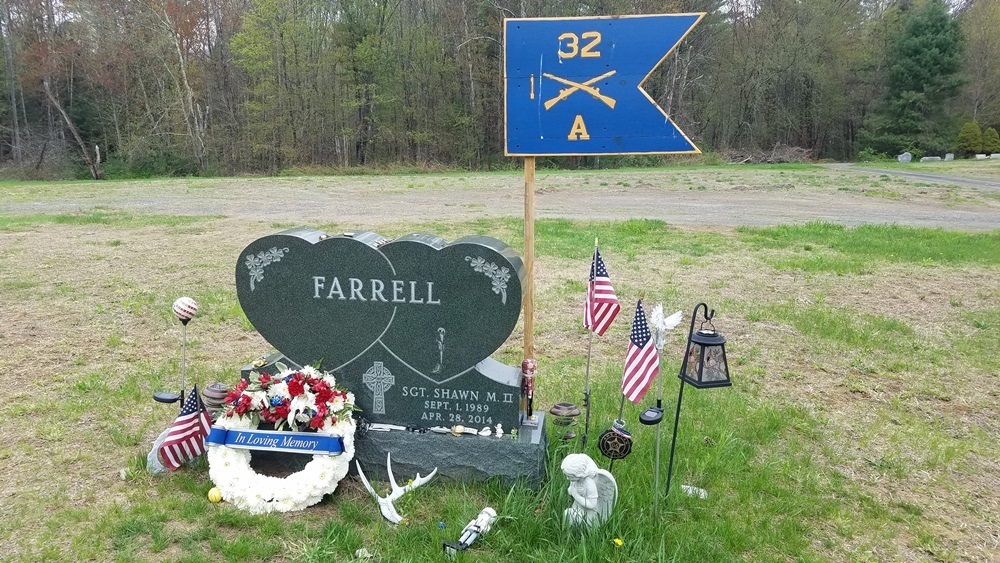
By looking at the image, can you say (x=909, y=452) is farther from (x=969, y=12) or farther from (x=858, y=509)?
(x=969, y=12)

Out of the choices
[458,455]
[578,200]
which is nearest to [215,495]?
[458,455]

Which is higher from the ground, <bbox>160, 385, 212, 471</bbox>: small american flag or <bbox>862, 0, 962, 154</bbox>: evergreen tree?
<bbox>862, 0, 962, 154</bbox>: evergreen tree

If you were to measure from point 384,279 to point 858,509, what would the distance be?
2.68m

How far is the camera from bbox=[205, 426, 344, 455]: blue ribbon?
3.27 m

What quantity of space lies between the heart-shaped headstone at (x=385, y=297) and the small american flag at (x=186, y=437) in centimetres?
55

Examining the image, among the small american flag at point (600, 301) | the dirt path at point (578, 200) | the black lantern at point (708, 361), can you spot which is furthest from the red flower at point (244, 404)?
the dirt path at point (578, 200)

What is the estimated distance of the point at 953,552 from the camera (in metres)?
2.92

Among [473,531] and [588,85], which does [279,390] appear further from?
[588,85]

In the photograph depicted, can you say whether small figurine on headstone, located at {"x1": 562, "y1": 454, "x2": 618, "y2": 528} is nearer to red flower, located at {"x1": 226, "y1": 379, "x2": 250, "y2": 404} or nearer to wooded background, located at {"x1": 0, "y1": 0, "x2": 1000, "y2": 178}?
red flower, located at {"x1": 226, "y1": 379, "x2": 250, "y2": 404}

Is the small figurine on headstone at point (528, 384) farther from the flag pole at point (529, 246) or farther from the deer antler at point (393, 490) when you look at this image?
the deer antler at point (393, 490)

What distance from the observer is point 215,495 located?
3225mm

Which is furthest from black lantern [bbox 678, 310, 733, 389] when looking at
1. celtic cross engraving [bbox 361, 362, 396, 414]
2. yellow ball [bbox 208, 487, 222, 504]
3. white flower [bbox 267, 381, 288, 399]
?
yellow ball [bbox 208, 487, 222, 504]

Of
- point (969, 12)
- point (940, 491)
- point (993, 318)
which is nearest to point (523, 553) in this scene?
point (940, 491)

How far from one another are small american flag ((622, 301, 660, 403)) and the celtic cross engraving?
4.23 ft
